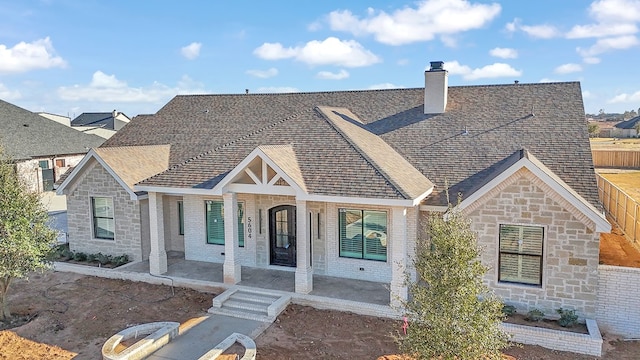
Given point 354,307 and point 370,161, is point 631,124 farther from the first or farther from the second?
point 354,307

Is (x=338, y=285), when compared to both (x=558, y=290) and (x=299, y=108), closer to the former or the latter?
(x=558, y=290)

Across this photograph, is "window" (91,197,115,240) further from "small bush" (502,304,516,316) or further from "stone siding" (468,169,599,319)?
"small bush" (502,304,516,316)

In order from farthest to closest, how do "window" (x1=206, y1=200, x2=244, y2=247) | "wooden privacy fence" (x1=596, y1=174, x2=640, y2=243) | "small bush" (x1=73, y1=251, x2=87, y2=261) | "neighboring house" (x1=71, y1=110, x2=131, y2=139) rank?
"neighboring house" (x1=71, y1=110, x2=131, y2=139), "small bush" (x1=73, y1=251, x2=87, y2=261), "window" (x1=206, y1=200, x2=244, y2=247), "wooden privacy fence" (x1=596, y1=174, x2=640, y2=243)

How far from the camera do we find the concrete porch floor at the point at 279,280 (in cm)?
1470

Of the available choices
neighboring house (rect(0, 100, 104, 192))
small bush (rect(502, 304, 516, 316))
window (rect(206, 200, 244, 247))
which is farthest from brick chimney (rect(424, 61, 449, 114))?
neighboring house (rect(0, 100, 104, 192))

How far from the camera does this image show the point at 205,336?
12602mm

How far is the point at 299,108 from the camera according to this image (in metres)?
22.2

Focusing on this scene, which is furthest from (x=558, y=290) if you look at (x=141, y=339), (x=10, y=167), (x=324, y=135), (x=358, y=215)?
(x=10, y=167)

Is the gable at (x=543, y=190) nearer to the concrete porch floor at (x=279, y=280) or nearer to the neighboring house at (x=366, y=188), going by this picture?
the neighboring house at (x=366, y=188)

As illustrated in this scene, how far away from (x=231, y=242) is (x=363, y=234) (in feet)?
14.7

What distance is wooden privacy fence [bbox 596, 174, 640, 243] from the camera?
1770 cm

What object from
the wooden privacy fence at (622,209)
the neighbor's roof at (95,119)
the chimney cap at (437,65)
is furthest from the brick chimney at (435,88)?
the neighbor's roof at (95,119)

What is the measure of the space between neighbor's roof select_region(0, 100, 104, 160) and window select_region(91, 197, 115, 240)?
55.2 feet

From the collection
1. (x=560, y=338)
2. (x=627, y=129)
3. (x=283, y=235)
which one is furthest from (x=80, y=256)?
(x=627, y=129)
